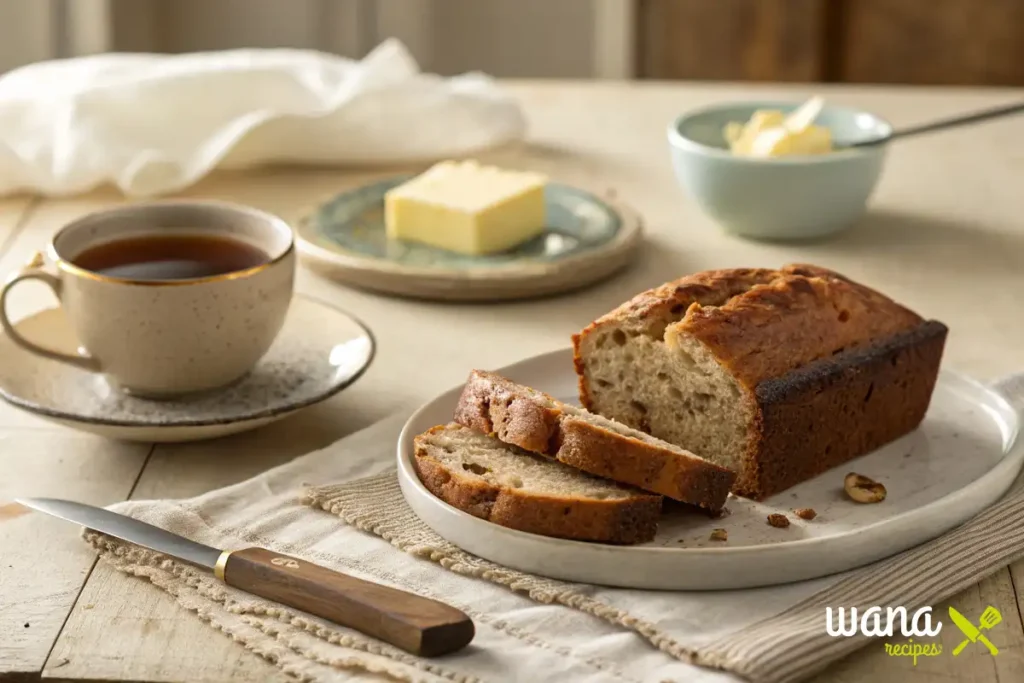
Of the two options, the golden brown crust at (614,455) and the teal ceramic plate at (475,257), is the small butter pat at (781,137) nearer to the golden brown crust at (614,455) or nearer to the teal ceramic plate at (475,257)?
the teal ceramic plate at (475,257)

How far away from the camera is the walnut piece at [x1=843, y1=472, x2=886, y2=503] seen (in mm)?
1557

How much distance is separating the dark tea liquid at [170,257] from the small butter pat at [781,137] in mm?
1029

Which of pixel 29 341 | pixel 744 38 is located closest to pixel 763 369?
pixel 29 341

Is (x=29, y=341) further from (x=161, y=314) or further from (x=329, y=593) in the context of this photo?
(x=329, y=593)

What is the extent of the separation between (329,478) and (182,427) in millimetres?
194

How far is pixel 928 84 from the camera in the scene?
15.6ft

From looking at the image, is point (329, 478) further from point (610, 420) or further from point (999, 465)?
point (999, 465)

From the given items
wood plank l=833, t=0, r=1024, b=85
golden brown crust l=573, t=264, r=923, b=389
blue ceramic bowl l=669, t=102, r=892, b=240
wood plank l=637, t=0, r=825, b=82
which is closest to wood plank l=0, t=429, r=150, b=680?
golden brown crust l=573, t=264, r=923, b=389

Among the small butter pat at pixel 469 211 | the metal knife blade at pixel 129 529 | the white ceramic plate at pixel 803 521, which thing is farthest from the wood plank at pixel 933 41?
the metal knife blade at pixel 129 529

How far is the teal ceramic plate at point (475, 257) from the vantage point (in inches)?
89.0

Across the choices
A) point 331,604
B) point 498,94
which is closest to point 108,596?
point 331,604

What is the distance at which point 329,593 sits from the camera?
130cm

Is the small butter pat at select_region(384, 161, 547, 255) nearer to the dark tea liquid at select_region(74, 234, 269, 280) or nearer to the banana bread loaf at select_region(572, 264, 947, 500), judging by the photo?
the dark tea liquid at select_region(74, 234, 269, 280)

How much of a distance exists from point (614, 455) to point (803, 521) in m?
0.24
